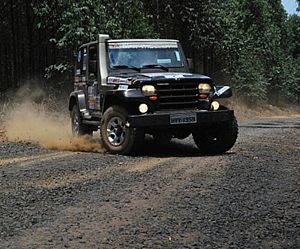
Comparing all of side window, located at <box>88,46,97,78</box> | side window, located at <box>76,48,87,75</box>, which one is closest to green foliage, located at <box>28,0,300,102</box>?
side window, located at <box>76,48,87,75</box>

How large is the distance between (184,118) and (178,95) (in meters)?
0.47

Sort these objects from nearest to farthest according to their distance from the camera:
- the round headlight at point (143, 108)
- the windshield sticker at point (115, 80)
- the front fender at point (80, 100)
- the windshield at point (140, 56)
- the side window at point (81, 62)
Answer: the round headlight at point (143, 108), the windshield sticker at point (115, 80), the windshield at point (140, 56), the side window at point (81, 62), the front fender at point (80, 100)

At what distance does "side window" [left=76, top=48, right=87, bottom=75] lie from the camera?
12334 millimetres

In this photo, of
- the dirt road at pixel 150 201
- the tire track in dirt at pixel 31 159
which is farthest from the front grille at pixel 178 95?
the tire track in dirt at pixel 31 159

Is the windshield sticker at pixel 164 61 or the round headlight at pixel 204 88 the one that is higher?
the windshield sticker at pixel 164 61

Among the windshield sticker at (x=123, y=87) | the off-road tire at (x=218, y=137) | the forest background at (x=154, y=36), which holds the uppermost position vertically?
the forest background at (x=154, y=36)

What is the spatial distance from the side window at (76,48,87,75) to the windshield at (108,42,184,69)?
1.21 m

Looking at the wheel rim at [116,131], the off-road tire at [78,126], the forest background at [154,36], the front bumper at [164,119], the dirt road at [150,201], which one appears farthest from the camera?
the forest background at [154,36]

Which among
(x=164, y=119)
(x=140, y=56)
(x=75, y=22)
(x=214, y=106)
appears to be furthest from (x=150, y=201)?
(x=75, y=22)

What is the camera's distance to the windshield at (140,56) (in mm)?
11109

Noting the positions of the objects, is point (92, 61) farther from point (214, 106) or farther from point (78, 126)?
point (214, 106)

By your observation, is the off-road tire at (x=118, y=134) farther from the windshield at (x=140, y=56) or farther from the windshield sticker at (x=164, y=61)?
the windshield sticker at (x=164, y=61)

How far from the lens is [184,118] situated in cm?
1011

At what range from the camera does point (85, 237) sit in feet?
16.3
